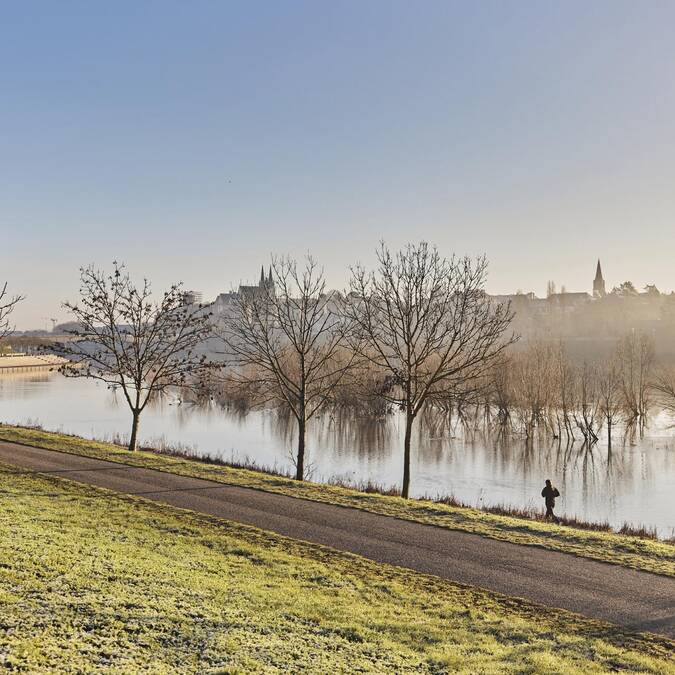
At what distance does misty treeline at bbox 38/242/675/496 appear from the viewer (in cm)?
2119

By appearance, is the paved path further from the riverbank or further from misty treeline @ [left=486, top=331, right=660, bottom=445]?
the riverbank

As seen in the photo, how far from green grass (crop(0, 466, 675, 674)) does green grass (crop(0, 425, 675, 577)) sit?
338 centimetres

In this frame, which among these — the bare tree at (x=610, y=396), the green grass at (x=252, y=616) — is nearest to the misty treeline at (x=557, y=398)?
the bare tree at (x=610, y=396)

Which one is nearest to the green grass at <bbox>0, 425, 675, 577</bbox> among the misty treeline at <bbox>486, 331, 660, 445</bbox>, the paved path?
the paved path

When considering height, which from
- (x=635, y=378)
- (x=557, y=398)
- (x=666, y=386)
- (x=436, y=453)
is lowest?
(x=436, y=453)

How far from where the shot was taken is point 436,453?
34.1m

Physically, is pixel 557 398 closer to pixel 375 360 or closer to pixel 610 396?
pixel 610 396

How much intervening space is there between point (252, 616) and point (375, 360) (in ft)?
78.5

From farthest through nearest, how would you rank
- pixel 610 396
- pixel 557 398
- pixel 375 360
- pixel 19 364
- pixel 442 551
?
1. pixel 19 364
2. pixel 557 398
3. pixel 610 396
4. pixel 375 360
5. pixel 442 551

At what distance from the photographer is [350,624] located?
8133 mm

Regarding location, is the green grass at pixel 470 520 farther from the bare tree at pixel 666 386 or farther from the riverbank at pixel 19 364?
the riverbank at pixel 19 364

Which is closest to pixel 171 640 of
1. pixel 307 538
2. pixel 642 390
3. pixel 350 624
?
pixel 350 624

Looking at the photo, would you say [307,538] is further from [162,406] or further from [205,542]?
[162,406]

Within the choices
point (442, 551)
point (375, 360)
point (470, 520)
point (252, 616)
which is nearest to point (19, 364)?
point (375, 360)
